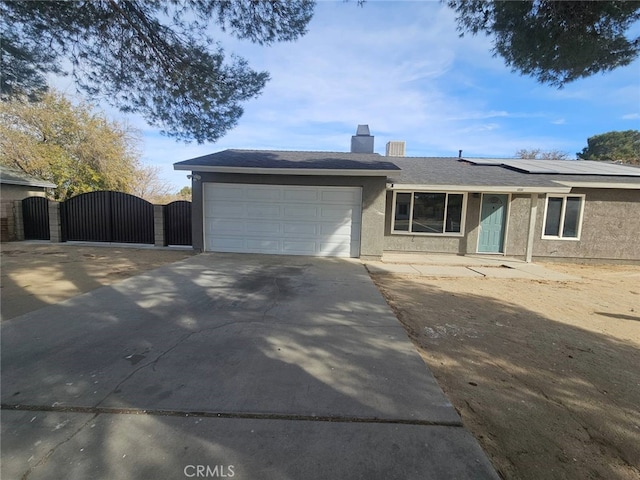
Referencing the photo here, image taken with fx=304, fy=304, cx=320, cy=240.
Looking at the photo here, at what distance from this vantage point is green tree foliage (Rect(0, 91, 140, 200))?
54.0 feet

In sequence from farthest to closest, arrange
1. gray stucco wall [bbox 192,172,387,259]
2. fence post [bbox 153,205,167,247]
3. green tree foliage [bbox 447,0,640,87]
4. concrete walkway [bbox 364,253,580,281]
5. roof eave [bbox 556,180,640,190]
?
fence post [bbox 153,205,167,247]
roof eave [bbox 556,180,640,190]
gray stucco wall [bbox 192,172,387,259]
concrete walkway [bbox 364,253,580,281]
green tree foliage [bbox 447,0,640,87]

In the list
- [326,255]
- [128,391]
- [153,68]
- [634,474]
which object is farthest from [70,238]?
[634,474]

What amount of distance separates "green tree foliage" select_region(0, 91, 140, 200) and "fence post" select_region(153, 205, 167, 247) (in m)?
10.6

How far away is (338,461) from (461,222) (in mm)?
10367

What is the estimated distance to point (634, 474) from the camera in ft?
6.40

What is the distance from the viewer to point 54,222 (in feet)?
38.0

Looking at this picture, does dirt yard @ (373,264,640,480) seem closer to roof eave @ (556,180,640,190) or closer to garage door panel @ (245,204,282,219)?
garage door panel @ (245,204,282,219)

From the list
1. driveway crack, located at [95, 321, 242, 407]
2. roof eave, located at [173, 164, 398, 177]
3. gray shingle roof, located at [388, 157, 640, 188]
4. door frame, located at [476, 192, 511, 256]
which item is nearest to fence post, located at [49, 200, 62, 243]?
roof eave, located at [173, 164, 398, 177]

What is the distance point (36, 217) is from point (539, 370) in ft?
53.9

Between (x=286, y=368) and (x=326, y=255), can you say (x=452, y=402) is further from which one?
(x=326, y=255)

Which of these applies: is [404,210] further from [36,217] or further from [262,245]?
[36,217]

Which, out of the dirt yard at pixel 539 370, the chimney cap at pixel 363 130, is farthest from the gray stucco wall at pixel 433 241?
the chimney cap at pixel 363 130

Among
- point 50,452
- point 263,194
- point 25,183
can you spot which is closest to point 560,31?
point 50,452

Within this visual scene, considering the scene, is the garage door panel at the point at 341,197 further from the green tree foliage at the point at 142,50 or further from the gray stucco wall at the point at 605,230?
the gray stucco wall at the point at 605,230
